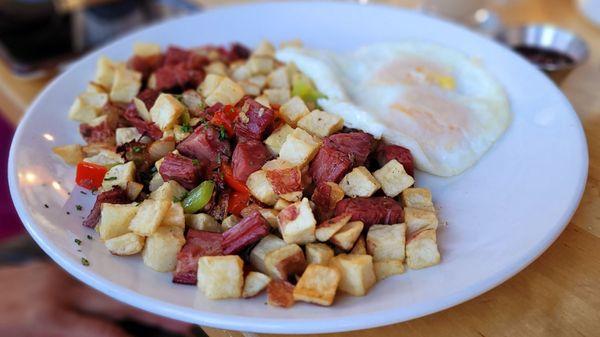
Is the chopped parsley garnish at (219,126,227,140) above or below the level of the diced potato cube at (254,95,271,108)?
below

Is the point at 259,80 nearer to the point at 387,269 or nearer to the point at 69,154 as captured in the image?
the point at 69,154

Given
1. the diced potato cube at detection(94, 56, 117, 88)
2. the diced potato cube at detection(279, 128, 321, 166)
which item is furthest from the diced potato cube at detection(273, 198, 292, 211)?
the diced potato cube at detection(94, 56, 117, 88)

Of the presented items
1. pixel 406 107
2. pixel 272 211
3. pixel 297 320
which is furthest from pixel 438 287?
pixel 406 107

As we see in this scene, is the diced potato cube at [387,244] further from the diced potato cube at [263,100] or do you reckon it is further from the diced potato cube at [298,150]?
the diced potato cube at [263,100]

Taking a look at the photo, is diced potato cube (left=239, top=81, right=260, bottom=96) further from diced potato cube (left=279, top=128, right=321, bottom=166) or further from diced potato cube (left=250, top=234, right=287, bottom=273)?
diced potato cube (left=250, top=234, right=287, bottom=273)

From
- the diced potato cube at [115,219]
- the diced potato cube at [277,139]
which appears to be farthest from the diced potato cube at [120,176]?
the diced potato cube at [277,139]

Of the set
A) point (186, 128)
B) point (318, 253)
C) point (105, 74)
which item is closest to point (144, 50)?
point (105, 74)
